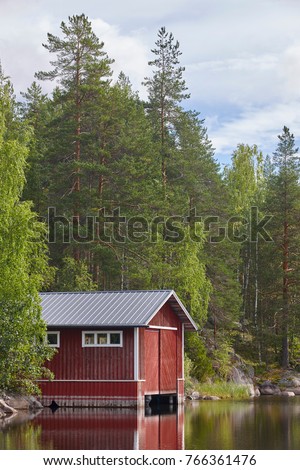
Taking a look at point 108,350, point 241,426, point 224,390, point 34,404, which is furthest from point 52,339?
point 224,390

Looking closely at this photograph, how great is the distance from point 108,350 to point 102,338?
53cm

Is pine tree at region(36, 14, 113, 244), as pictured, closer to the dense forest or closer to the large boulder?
the dense forest

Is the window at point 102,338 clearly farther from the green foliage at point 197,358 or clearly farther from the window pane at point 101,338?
the green foliage at point 197,358

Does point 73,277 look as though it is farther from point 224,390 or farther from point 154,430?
point 154,430

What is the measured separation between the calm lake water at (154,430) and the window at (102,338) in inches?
105

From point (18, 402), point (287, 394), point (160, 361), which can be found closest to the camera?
point (18, 402)

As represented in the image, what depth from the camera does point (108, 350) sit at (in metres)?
32.6

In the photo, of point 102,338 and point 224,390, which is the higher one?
point 102,338

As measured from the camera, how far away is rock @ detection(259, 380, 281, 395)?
49.8 metres

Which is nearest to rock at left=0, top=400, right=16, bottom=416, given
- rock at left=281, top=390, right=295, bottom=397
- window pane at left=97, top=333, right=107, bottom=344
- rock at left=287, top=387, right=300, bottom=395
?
window pane at left=97, top=333, right=107, bottom=344

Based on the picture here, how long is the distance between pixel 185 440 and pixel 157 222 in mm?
29842

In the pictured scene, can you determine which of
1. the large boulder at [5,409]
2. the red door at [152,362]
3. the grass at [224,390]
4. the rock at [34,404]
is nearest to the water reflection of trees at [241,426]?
the red door at [152,362]

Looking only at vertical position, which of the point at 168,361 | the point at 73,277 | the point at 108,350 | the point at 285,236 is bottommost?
the point at 168,361
